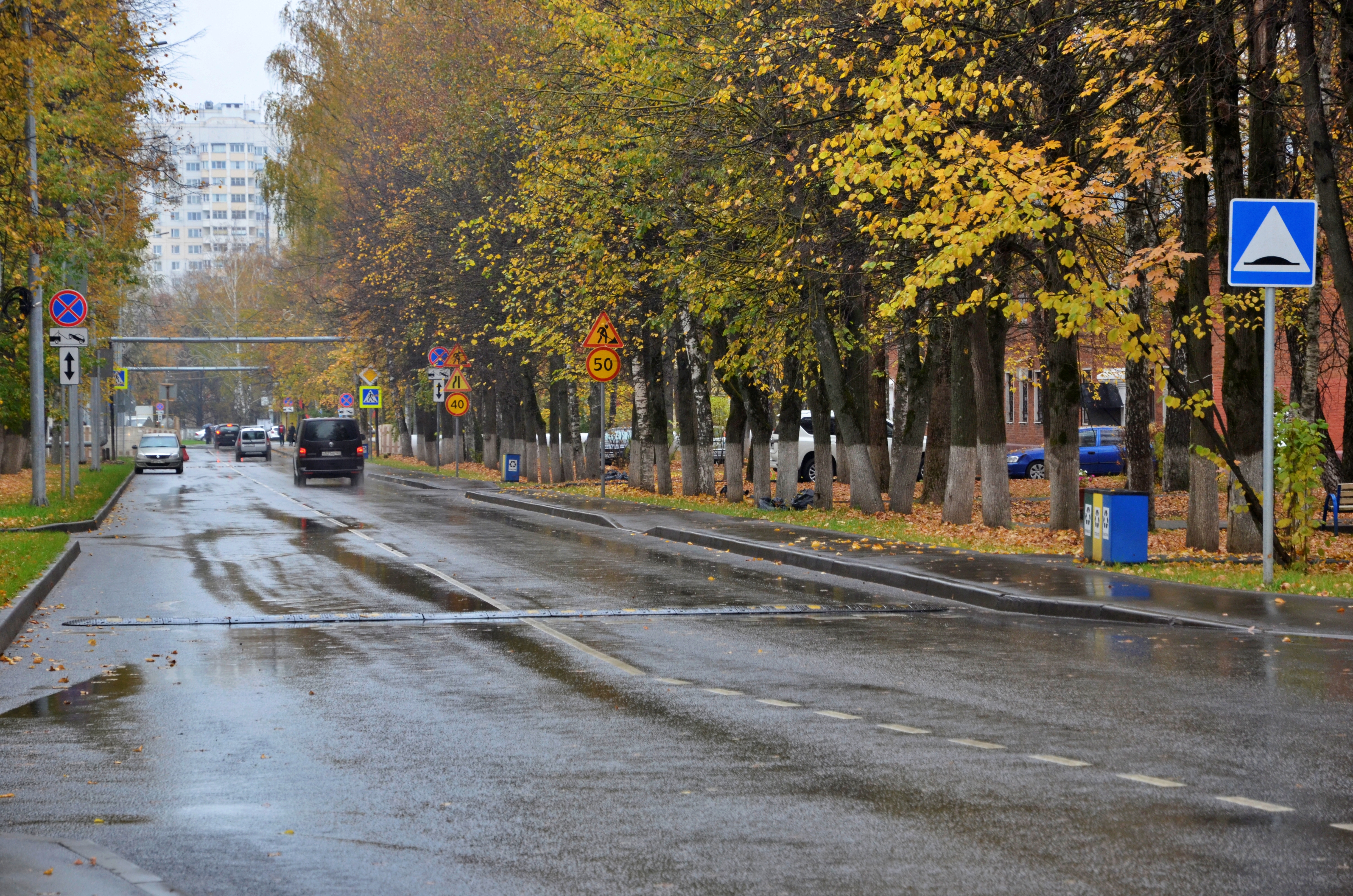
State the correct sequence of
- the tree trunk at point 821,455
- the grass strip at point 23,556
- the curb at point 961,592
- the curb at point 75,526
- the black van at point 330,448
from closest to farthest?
the curb at point 961,592, the grass strip at point 23,556, the curb at point 75,526, the tree trunk at point 821,455, the black van at point 330,448

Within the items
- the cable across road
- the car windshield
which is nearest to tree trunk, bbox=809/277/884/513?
the cable across road

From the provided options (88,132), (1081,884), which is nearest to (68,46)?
(88,132)

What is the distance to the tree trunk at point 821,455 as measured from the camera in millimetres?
27391

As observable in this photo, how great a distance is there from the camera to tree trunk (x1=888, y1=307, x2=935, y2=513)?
88.3 ft

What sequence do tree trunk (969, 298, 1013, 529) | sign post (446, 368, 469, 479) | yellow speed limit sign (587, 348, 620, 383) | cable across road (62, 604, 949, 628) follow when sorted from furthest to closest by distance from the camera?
1. sign post (446, 368, 469, 479)
2. yellow speed limit sign (587, 348, 620, 383)
3. tree trunk (969, 298, 1013, 529)
4. cable across road (62, 604, 949, 628)

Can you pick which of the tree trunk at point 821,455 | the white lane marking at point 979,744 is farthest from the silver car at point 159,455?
the white lane marking at point 979,744

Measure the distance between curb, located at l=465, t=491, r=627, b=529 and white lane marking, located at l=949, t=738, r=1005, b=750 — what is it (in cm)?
1739

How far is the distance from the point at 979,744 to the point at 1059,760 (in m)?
0.52

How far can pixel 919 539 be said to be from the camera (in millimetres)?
20656

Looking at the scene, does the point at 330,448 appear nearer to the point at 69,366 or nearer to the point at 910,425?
the point at 69,366

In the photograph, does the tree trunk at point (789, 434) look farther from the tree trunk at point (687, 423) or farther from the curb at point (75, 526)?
the curb at point (75, 526)

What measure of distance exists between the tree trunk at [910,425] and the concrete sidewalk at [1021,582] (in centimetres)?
300

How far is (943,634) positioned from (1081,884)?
717 cm

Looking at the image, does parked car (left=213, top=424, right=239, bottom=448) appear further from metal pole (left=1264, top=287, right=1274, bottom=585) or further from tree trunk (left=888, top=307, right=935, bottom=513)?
metal pole (left=1264, top=287, right=1274, bottom=585)
